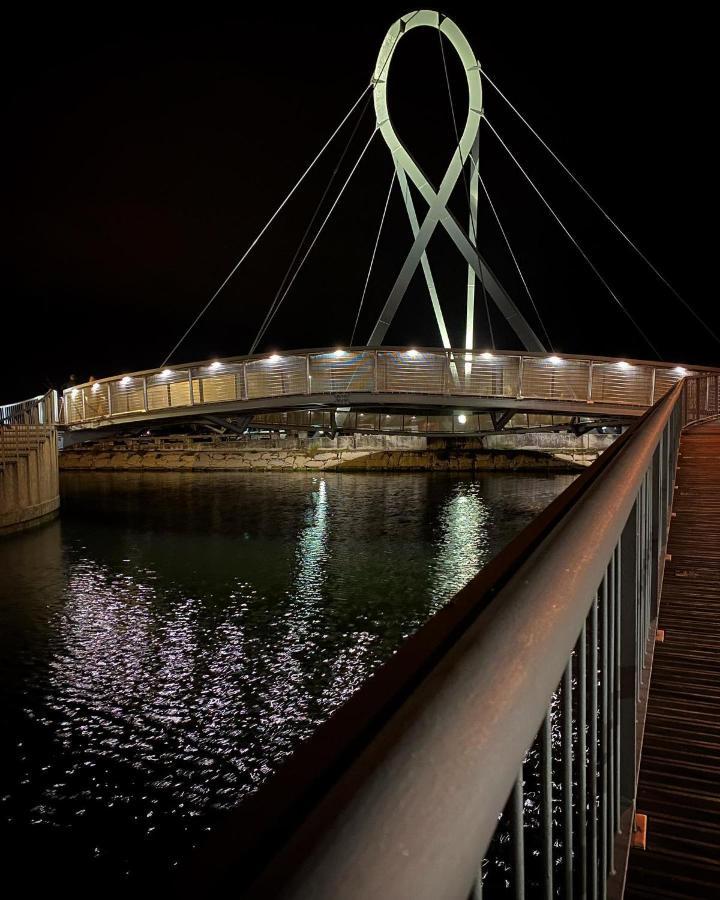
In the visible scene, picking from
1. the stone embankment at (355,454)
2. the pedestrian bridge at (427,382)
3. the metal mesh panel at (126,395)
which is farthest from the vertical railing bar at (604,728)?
the stone embankment at (355,454)

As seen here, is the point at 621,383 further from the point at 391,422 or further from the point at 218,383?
the point at 391,422

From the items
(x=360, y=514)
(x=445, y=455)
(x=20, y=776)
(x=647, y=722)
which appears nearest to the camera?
(x=647, y=722)

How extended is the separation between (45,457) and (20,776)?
2259 centimetres

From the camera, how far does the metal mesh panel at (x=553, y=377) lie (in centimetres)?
2719

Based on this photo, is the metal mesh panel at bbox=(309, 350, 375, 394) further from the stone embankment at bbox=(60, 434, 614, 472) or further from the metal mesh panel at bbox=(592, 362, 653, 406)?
the stone embankment at bbox=(60, 434, 614, 472)

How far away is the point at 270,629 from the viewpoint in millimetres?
13594

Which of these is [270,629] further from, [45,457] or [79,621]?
[45,457]

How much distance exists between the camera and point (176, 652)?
12359 millimetres

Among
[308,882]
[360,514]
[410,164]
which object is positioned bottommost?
[360,514]

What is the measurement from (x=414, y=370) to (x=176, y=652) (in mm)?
16990

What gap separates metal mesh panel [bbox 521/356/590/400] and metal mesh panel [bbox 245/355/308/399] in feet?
28.4

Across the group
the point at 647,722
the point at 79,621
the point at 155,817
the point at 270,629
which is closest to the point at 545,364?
the point at 270,629

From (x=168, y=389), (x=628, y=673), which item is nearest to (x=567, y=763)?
(x=628, y=673)

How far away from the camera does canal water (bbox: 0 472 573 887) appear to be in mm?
7270
